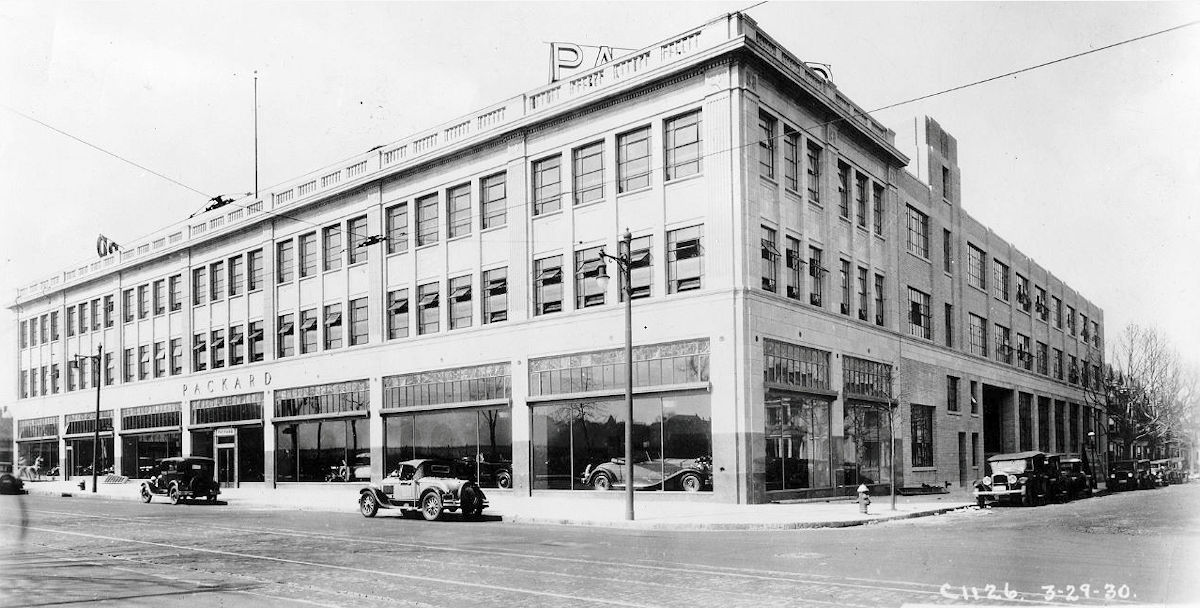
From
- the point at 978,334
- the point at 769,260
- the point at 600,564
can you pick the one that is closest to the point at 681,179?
the point at 769,260

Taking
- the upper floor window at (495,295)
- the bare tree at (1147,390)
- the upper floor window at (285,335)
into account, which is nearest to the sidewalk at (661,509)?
the upper floor window at (495,295)

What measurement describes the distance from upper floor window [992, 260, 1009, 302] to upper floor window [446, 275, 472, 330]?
106 feet

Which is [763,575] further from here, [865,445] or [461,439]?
[461,439]

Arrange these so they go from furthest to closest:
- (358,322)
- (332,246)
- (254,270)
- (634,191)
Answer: (254,270)
(332,246)
(358,322)
(634,191)

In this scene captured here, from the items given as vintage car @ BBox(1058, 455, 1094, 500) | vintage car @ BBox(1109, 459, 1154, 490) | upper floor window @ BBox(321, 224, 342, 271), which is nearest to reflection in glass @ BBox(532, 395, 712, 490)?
vintage car @ BBox(1058, 455, 1094, 500)

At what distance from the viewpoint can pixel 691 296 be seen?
31250mm

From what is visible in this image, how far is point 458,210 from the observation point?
4009cm

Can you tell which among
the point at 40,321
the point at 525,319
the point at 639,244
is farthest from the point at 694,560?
the point at 40,321

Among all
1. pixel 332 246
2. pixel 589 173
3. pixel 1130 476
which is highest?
pixel 589 173

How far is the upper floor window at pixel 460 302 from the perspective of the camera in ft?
128

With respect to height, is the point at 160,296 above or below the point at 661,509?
above

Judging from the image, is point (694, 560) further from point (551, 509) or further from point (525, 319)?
point (525, 319)

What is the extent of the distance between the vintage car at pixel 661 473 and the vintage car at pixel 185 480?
1640 centimetres

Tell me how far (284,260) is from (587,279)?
21237 millimetres
